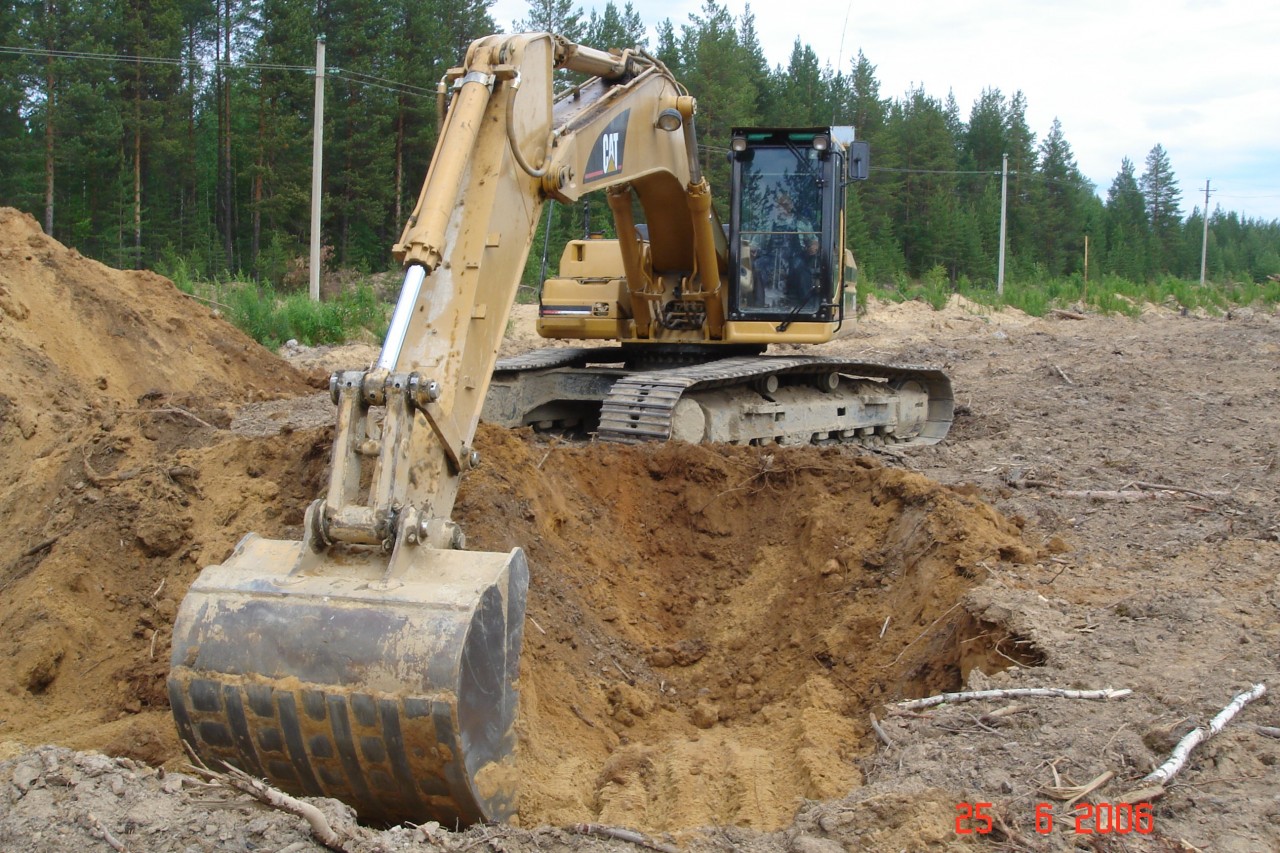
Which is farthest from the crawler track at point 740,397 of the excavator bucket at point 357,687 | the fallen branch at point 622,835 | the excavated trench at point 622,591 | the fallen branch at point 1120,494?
the fallen branch at point 622,835

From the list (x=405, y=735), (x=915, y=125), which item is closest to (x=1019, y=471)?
(x=405, y=735)

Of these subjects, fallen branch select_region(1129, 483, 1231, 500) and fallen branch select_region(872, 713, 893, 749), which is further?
fallen branch select_region(1129, 483, 1231, 500)

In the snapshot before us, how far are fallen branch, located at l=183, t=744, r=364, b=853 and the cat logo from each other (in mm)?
3497

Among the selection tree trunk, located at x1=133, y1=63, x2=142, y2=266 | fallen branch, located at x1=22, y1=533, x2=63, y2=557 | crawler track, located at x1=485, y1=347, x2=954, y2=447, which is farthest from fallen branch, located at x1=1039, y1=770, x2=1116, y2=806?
tree trunk, located at x1=133, y1=63, x2=142, y2=266

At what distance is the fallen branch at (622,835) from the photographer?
3291 millimetres

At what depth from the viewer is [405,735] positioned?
3.42m

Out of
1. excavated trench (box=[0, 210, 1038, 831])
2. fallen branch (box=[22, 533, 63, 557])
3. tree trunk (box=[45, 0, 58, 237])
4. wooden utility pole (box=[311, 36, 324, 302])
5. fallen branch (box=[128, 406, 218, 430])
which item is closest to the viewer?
excavated trench (box=[0, 210, 1038, 831])

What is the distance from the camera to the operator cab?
9.51 metres

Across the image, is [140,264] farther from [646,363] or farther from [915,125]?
[915,125]

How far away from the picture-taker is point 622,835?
3375mm

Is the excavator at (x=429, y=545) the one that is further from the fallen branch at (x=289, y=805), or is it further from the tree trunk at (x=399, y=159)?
the tree trunk at (x=399, y=159)

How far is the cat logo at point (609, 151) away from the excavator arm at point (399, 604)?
1.43 m
